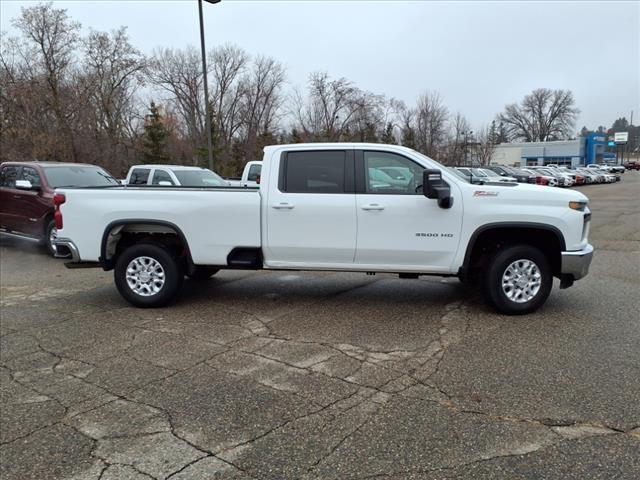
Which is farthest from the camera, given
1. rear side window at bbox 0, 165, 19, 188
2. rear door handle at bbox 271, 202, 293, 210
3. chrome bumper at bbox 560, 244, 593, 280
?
rear side window at bbox 0, 165, 19, 188

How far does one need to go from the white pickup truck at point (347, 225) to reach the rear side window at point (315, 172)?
0.01 m

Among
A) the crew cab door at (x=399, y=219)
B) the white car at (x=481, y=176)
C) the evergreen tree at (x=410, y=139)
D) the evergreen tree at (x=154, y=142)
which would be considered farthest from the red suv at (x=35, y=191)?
the evergreen tree at (x=410, y=139)

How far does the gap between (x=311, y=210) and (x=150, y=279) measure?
2.24 m

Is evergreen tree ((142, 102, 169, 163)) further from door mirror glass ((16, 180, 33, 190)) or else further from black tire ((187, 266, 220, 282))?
black tire ((187, 266, 220, 282))

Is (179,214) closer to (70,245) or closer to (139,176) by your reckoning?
(70,245)

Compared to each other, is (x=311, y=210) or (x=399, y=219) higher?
(x=311, y=210)

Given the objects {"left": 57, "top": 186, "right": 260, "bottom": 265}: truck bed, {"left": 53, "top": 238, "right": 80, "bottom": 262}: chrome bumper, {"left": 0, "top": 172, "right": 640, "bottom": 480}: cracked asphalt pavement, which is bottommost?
{"left": 0, "top": 172, "right": 640, "bottom": 480}: cracked asphalt pavement

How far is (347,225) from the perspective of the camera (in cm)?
569

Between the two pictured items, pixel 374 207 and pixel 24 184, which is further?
pixel 24 184

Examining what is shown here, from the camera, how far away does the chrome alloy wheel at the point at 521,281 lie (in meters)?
5.57

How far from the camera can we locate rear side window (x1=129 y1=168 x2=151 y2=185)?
45.1ft

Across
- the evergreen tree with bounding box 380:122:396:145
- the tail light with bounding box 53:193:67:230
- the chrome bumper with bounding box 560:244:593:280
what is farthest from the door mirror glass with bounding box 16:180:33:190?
the evergreen tree with bounding box 380:122:396:145

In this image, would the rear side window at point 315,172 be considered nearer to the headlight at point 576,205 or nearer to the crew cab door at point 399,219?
the crew cab door at point 399,219

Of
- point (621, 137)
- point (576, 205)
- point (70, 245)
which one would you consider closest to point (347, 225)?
point (576, 205)
